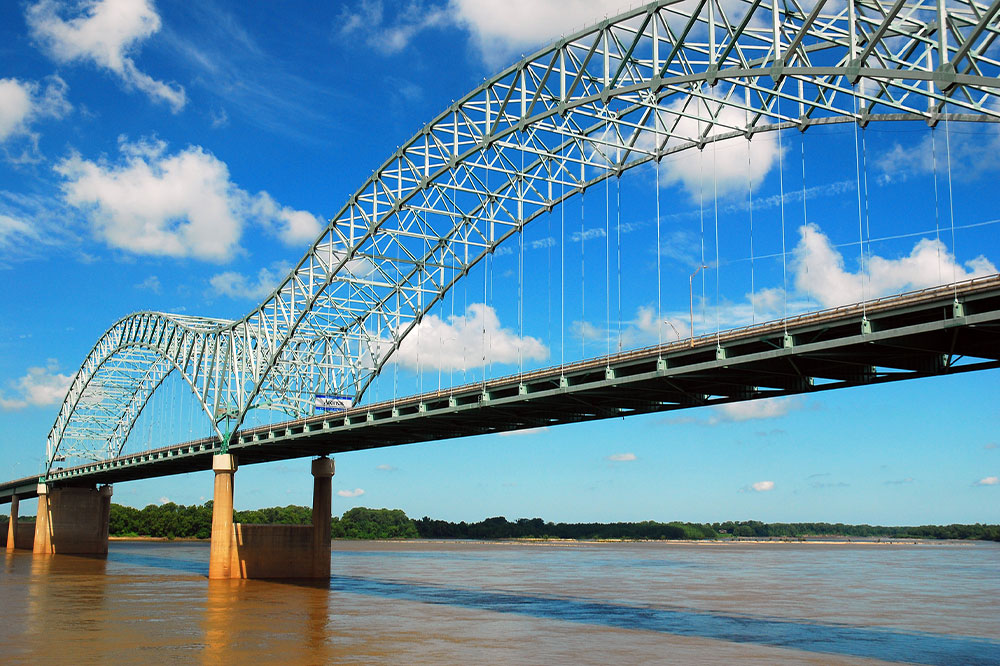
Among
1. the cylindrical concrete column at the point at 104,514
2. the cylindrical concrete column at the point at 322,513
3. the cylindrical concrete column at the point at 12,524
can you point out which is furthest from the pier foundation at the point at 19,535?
the cylindrical concrete column at the point at 322,513

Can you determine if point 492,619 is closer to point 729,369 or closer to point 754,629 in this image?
point 754,629

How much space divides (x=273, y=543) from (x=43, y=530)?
57.0m

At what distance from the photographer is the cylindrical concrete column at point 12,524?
5113 inches

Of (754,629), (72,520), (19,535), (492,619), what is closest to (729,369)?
(754,629)

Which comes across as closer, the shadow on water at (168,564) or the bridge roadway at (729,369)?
the bridge roadway at (729,369)

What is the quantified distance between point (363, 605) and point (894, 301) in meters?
30.9

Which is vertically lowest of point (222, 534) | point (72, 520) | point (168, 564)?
point (168, 564)

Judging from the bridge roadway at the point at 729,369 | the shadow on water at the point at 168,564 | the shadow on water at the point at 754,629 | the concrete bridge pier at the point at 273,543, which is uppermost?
the bridge roadway at the point at 729,369

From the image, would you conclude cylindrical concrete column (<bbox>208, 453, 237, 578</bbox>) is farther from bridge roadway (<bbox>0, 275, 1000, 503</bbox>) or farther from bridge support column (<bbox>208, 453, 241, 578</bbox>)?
bridge roadway (<bbox>0, 275, 1000, 503</bbox>)

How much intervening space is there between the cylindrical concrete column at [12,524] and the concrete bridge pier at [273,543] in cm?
7488

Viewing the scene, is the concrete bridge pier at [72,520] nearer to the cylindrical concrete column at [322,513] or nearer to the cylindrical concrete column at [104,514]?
the cylindrical concrete column at [104,514]

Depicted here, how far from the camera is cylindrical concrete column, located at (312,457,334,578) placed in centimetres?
6881

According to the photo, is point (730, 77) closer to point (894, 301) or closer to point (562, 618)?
point (894, 301)

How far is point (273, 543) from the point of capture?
68.2 meters
